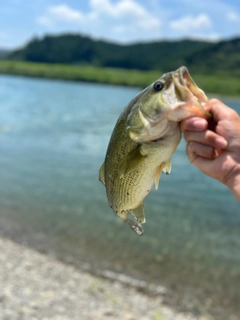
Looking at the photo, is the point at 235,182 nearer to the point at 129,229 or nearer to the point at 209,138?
the point at 209,138

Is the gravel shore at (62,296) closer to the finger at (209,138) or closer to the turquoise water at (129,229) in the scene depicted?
the turquoise water at (129,229)

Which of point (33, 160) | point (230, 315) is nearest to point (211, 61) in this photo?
point (33, 160)

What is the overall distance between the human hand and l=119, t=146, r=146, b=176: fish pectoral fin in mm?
345

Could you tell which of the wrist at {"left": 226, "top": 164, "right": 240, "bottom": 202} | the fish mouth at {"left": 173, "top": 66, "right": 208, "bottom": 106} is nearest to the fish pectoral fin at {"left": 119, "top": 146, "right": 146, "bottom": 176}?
the fish mouth at {"left": 173, "top": 66, "right": 208, "bottom": 106}

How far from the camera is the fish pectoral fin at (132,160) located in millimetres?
2855

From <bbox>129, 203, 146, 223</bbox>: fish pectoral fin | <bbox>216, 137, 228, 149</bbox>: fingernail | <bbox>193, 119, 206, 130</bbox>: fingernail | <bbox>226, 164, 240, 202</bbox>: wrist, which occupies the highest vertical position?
<bbox>193, 119, 206, 130</bbox>: fingernail

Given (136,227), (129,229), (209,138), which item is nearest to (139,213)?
(136,227)

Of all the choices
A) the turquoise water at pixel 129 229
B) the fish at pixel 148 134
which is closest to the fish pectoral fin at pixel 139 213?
the fish at pixel 148 134

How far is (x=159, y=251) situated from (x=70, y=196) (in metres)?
5.94

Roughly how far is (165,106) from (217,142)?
1.56 ft

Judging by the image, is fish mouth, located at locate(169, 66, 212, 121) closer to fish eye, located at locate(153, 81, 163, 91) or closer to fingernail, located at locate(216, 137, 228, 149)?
fish eye, located at locate(153, 81, 163, 91)

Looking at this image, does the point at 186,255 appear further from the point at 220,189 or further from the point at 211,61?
the point at 211,61

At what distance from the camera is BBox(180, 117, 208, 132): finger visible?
2729 mm

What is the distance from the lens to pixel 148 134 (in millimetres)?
2740
